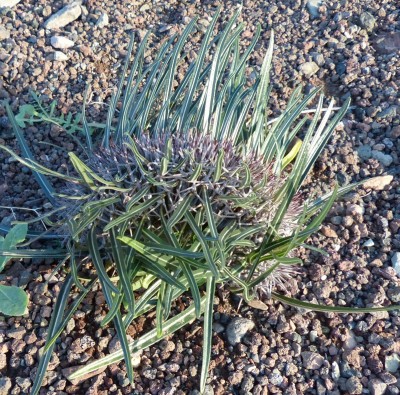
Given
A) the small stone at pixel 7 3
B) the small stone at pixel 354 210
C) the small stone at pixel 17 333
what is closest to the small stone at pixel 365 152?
the small stone at pixel 354 210

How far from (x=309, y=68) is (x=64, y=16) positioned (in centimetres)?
106

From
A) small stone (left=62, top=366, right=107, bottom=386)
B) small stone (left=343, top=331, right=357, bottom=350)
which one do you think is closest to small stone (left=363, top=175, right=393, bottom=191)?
small stone (left=343, top=331, right=357, bottom=350)

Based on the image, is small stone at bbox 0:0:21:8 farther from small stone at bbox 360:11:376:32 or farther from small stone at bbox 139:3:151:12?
small stone at bbox 360:11:376:32

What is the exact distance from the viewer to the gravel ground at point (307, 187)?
1.61 meters

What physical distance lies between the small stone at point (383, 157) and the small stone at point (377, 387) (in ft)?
2.75

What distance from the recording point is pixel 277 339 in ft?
5.55

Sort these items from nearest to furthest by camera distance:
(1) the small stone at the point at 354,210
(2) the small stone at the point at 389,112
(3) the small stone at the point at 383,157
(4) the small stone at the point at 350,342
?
(4) the small stone at the point at 350,342, (1) the small stone at the point at 354,210, (3) the small stone at the point at 383,157, (2) the small stone at the point at 389,112

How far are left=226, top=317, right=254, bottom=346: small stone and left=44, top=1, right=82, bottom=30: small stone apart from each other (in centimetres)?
156

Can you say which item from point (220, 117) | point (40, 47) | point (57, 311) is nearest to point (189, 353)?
point (57, 311)

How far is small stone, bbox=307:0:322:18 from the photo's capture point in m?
2.74

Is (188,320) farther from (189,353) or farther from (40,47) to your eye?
(40,47)

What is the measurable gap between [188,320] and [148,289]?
0.13 metres

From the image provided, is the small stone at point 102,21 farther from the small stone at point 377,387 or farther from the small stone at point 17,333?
the small stone at point 377,387

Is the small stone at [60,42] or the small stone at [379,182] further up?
the small stone at [60,42]
